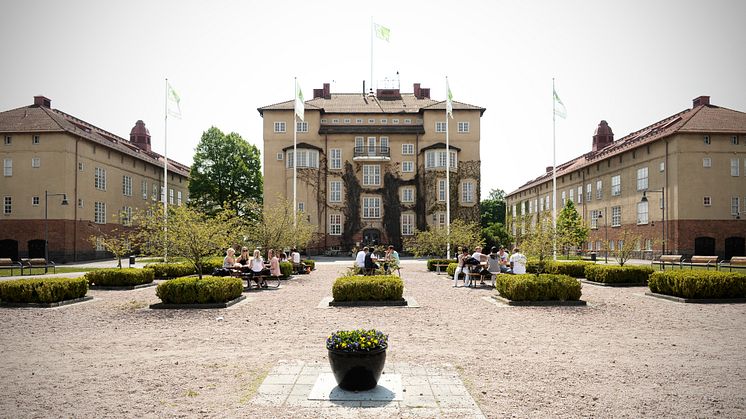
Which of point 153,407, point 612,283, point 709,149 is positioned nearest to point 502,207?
point 709,149

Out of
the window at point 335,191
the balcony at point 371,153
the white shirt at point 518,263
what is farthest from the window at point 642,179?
the white shirt at point 518,263

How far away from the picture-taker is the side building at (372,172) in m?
56.3

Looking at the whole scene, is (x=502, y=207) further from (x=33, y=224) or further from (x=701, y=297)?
(x=701, y=297)

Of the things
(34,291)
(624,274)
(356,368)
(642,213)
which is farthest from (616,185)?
(356,368)

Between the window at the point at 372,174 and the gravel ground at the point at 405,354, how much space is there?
139ft

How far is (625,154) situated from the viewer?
5159cm

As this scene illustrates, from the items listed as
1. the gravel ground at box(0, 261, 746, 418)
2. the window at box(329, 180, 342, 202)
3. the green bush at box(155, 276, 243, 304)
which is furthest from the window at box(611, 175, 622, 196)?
the green bush at box(155, 276, 243, 304)

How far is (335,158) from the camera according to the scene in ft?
189

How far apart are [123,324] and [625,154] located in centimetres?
5101

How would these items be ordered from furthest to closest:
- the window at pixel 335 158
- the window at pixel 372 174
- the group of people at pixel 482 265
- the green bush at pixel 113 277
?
the window at pixel 372 174
the window at pixel 335 158
the group of people at pixel 482 265
the green bush at pixel 113 277

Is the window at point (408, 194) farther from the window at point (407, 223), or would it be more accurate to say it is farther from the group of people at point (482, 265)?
the group of people at point (482, 265)

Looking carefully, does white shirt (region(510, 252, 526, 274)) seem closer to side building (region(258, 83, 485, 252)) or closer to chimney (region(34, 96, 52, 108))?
side building (region(258, 83, 485, 252))

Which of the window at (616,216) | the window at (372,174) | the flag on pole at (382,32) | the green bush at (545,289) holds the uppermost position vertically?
the flag on pole at (382,32)

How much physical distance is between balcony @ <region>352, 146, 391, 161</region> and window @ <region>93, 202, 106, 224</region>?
83.8ft
